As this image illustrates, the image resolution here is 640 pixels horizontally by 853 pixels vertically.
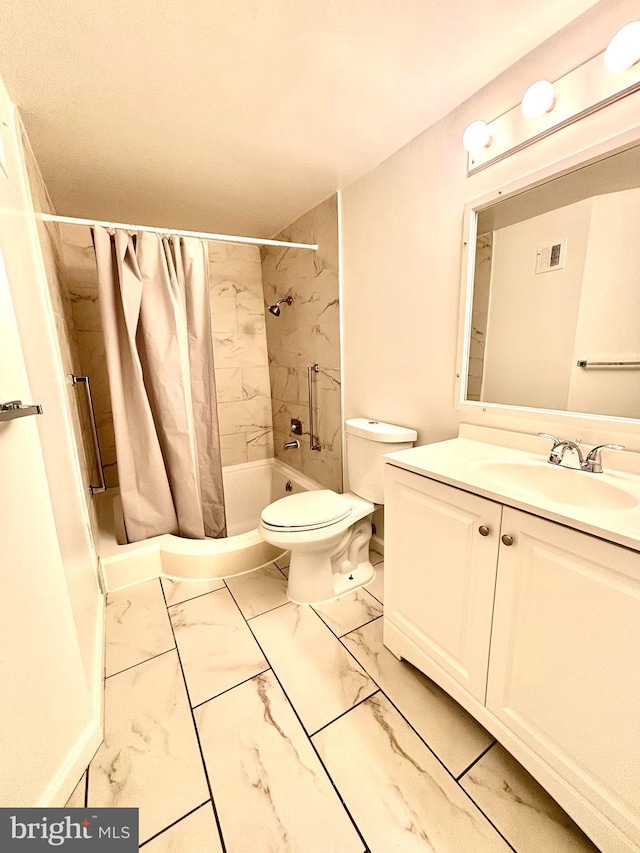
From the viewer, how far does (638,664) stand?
66cm

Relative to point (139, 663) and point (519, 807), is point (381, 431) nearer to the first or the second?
point (519, 807)

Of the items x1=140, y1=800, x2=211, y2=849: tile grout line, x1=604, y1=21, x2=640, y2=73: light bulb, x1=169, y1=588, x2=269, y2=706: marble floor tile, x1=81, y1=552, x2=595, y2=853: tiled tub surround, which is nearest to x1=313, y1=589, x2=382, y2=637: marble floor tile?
x1=81, y1=552, x2=595, y2=853: tiled tub surround

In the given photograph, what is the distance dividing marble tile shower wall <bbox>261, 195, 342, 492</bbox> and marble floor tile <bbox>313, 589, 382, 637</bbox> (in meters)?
0.73

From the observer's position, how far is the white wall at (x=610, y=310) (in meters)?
1.00

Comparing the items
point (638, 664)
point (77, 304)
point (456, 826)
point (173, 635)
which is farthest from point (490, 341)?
point (77, 304)

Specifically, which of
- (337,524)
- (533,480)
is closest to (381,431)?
(337,524)

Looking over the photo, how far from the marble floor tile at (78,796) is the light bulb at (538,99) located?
2361 millimetres

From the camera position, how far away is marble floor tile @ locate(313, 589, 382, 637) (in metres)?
1.52

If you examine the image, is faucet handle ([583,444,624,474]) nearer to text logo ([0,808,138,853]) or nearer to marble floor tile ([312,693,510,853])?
marble floor tile ([312,693,510,853])

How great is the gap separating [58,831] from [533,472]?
5.14 ft

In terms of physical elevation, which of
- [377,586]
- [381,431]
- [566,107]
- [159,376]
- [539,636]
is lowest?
[377,586]

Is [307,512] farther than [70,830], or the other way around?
[307,512]

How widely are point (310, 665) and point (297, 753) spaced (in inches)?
12.0

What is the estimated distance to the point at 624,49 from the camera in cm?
86
